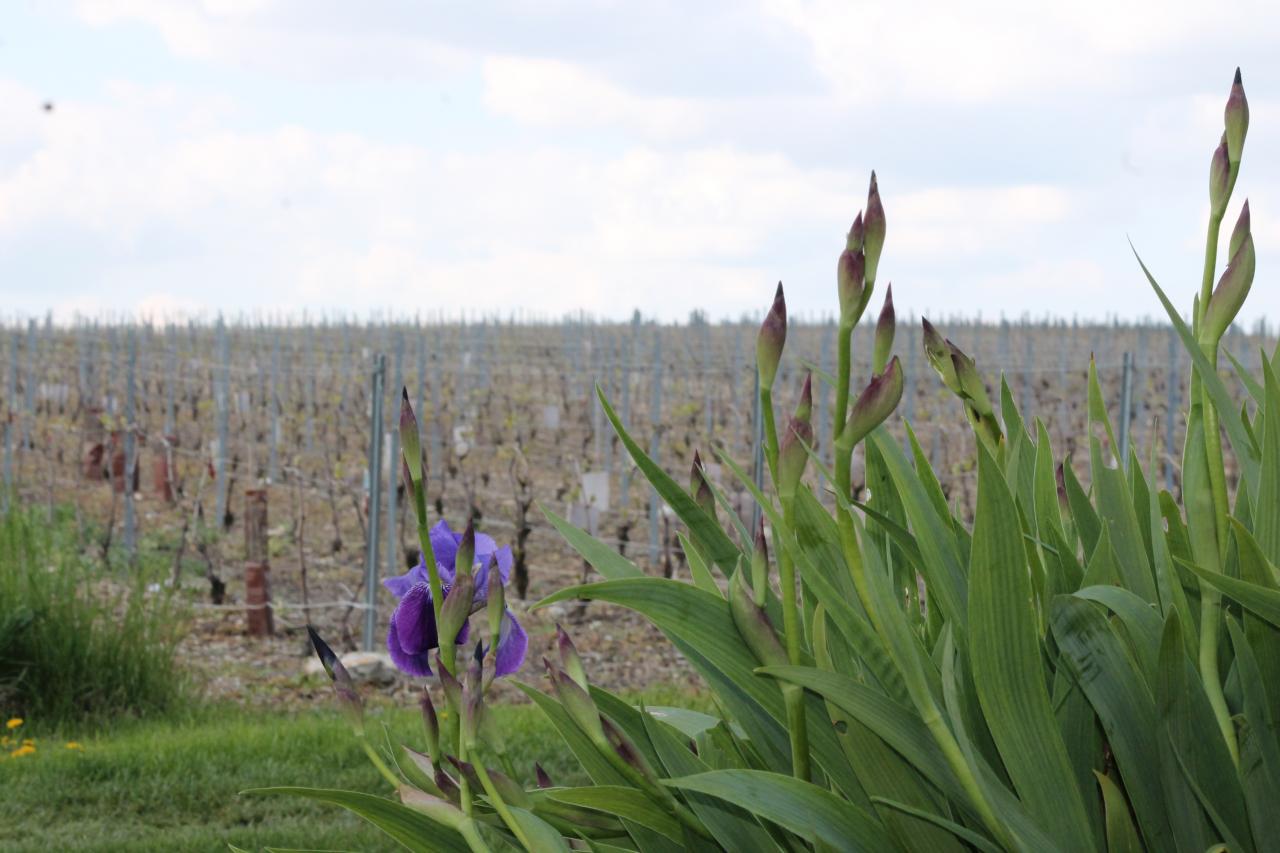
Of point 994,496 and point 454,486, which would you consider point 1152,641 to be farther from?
point 454,486

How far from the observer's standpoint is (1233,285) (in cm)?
104

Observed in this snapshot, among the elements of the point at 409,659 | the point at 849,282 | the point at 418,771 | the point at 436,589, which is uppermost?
the point at 849,282

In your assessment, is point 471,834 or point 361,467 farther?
point 361,467

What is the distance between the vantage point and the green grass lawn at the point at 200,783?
3752 mm

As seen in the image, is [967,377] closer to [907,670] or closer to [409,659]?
[907,670]

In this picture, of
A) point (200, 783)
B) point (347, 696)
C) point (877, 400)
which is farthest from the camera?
point (200, 783)

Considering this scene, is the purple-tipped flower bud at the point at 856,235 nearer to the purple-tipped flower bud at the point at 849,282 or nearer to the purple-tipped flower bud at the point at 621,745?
the purple-tipped flower bud at the point at 849,282

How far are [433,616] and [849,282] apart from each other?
0.52 m

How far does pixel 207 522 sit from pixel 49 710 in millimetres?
5400

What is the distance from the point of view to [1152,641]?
108 cm

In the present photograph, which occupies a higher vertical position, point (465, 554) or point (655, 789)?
point (465, 554)

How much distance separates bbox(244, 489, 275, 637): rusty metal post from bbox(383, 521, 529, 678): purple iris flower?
6067 mm

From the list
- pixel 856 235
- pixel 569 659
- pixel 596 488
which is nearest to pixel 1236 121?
pixel 856 235

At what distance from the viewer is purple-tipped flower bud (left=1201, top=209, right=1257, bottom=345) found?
3.41 ft
